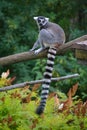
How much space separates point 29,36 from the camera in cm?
949

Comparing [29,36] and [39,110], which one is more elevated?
[39,110]

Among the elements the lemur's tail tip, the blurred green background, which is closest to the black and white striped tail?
the lemur's tail tip

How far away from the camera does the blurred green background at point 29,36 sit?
→ 8.98 meters

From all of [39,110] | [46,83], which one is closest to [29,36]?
[46,83]

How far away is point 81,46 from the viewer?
329 centimetres

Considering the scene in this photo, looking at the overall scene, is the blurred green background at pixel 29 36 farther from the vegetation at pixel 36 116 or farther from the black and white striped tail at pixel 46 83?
the vegetation at pixel 36 116

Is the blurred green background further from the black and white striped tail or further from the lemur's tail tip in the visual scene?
the lemur's tail tip

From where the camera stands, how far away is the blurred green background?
898 centimetres

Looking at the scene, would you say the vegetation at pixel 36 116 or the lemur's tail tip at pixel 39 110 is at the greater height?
the lemur's tail tip at pixel 39 110

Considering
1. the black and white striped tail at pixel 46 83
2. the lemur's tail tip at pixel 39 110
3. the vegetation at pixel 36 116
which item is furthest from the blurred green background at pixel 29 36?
the lemur's tail tip at pixel 39 110

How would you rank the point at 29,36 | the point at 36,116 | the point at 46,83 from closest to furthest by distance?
the point at 36,116
the point at 46,83
the point at 29,36

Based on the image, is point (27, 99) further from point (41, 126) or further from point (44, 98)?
point (41, 126)

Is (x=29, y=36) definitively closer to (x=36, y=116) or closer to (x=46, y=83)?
(x=46, y=83)

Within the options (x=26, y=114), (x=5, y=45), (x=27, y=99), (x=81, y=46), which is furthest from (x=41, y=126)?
(x=5, y=45)
